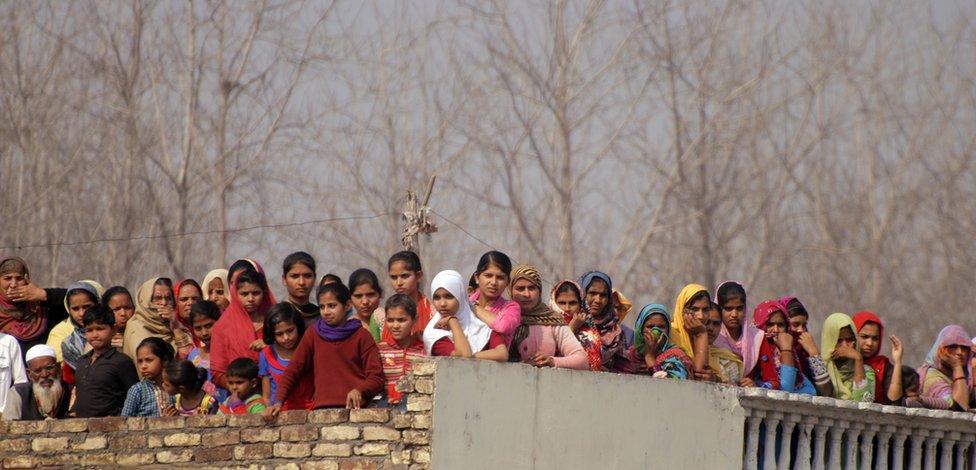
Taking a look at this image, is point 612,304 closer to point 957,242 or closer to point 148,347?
point 148,347

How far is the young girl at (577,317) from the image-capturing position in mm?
9094

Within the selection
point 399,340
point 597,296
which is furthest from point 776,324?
point 399,340

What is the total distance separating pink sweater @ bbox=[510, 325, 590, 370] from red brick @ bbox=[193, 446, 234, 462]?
5.26 ft

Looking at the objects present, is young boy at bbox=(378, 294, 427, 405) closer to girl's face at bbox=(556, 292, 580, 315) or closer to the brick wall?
the brick wall

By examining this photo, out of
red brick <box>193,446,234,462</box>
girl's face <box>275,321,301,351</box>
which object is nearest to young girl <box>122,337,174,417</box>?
red brick <box>193,446,234,462</box>

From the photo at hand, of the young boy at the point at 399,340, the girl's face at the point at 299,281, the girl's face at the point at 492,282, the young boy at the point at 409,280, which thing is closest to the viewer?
the young boy at the point at 399,340

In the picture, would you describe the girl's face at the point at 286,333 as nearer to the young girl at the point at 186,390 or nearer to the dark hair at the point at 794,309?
the young girl at the point at 186,390

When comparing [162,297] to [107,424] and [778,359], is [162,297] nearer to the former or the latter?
[107,424]

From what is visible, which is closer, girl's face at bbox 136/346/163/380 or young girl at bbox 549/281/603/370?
young girl at bbox 549/281/603/370

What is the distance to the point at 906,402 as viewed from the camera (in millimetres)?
10188

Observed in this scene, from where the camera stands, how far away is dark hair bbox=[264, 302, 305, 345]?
8.67m

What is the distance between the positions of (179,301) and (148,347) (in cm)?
80

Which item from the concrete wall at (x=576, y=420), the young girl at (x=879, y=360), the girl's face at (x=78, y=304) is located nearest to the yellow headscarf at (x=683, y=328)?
the concrete wall at (x=576, y=420)

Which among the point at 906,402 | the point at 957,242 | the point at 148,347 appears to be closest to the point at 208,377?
the point at 148,347
